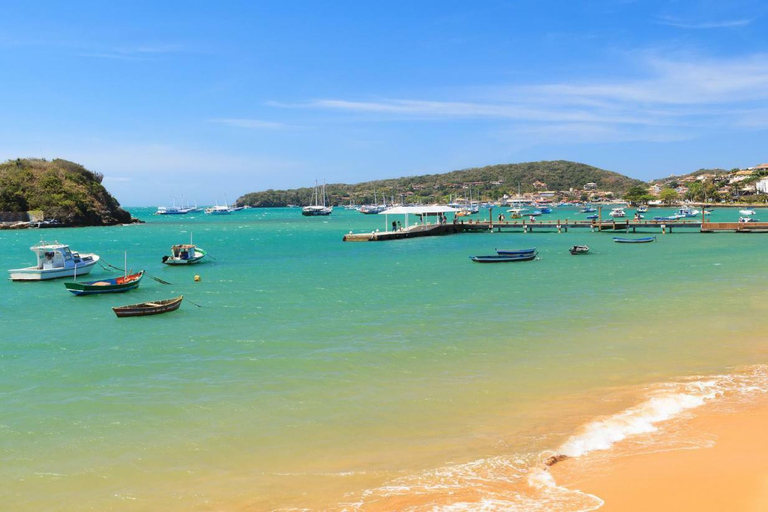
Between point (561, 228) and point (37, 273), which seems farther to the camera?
point (561, 228)

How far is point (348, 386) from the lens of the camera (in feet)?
52.2

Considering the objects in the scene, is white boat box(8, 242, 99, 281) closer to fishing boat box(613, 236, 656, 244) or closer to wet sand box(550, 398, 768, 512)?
wet sand box(550, 398, 768, 512)

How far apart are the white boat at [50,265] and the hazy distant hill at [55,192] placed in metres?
93.7

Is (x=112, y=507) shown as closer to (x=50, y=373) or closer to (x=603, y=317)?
(x=50, y=373)

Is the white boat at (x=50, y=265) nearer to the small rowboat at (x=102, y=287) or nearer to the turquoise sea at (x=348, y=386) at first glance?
the turquoise sea at (x=348, y=386)

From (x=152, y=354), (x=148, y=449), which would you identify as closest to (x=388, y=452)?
(x=148, y=449)

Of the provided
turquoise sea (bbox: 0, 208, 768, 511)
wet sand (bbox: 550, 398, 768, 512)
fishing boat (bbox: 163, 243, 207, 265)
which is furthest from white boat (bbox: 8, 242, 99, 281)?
wet sand (bbox: 550, 398, 768, 512)

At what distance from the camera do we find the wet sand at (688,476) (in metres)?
8.98

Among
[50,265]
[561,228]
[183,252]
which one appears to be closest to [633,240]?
[561,228]

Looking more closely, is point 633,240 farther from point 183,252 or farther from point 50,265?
point 50,265

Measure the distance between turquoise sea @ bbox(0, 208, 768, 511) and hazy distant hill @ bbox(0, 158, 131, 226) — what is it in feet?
338

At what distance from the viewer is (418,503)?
9.33 m

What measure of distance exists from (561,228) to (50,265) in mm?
67371

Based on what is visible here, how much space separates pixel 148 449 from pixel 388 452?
4737 millimetres
